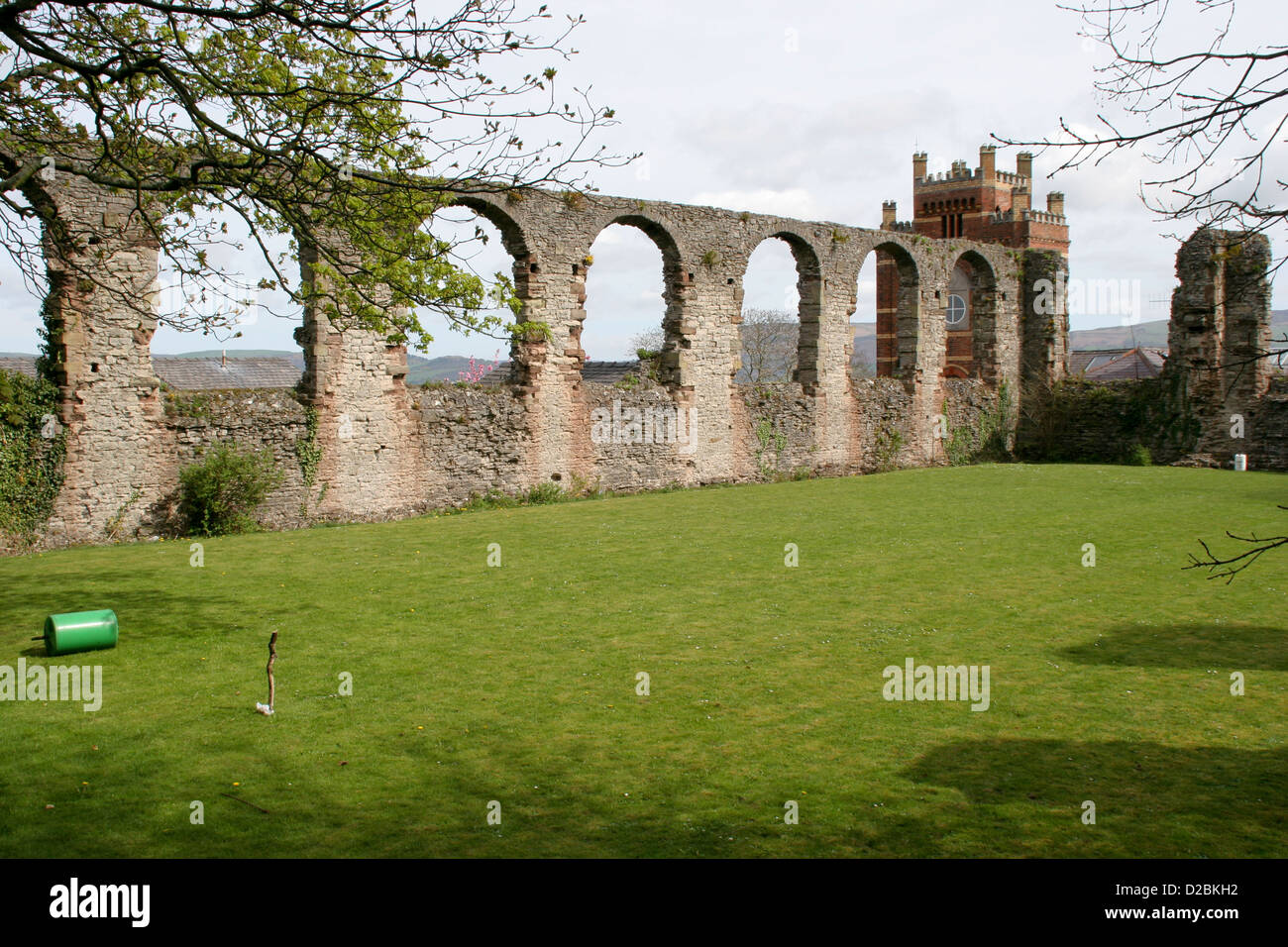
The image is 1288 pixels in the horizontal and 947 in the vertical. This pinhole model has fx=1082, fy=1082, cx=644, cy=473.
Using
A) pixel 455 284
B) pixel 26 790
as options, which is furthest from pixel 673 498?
pixel 26 790

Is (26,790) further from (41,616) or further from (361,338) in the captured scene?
(361,338)

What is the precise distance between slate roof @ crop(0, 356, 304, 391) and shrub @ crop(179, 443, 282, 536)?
77.4 ft

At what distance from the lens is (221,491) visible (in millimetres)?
14117

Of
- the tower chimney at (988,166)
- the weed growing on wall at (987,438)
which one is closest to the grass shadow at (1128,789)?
the weed growing on wall at (987,438)

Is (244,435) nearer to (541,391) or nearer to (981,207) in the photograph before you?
(541,391)

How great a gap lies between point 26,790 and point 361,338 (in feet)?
36.0

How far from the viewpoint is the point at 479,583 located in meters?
10.6

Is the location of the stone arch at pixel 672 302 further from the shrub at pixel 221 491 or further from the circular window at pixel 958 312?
the circular window at pixel 958 312

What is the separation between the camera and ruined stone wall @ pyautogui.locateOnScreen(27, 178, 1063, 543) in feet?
43.5

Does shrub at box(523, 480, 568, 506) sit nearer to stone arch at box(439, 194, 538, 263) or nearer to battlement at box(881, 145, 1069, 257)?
stone arch at box(439, 194, 538, 263)

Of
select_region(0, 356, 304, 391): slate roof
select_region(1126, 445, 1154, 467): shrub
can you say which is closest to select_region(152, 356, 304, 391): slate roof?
select_region(0, 356, 304, 391): slate roof

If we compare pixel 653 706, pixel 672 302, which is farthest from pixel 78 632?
pixel 672 302

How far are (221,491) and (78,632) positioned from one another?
21.1 ft

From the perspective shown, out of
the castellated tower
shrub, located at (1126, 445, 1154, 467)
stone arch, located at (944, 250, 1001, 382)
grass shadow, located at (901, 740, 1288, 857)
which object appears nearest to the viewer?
grass shadow, located at (901, 740, 1288, 857)
